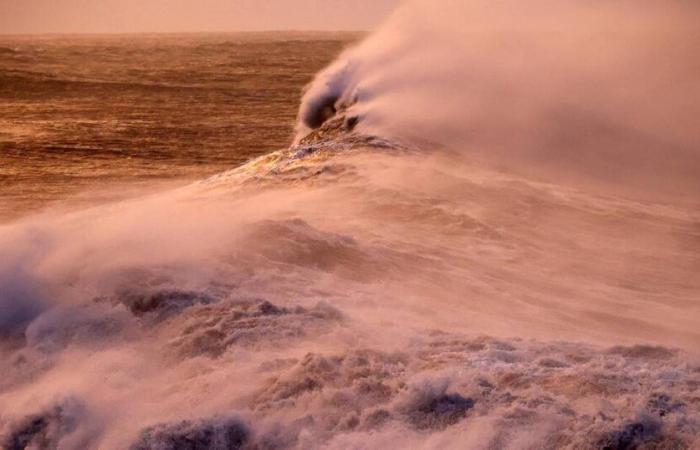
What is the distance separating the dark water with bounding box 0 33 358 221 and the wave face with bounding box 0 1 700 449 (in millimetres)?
3717

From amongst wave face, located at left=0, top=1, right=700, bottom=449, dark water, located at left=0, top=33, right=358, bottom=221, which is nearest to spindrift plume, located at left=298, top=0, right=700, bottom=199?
wave face, located at left=0, top=1, right=700, bottom=449

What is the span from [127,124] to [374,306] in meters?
16.0

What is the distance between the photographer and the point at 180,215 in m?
7.22

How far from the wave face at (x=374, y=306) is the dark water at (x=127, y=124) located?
372cm

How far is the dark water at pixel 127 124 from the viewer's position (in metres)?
13.6

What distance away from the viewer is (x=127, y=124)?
2002 cm

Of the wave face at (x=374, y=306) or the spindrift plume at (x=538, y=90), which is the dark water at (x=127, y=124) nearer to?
the spindrift plume at (x=538, y=90)

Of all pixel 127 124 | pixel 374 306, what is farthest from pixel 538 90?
pixel 127 124

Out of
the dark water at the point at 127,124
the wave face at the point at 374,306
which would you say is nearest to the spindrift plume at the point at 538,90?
the wave face at the point at 374,306

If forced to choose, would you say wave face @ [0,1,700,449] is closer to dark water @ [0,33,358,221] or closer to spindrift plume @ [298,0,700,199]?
spindrift plume @ [298,0,700,199]

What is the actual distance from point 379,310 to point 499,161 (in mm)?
5642

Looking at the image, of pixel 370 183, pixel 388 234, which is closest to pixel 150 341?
pixel 388 234

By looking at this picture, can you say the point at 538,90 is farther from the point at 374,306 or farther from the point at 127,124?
the point at 127,124

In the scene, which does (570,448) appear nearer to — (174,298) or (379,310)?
(379,310)
